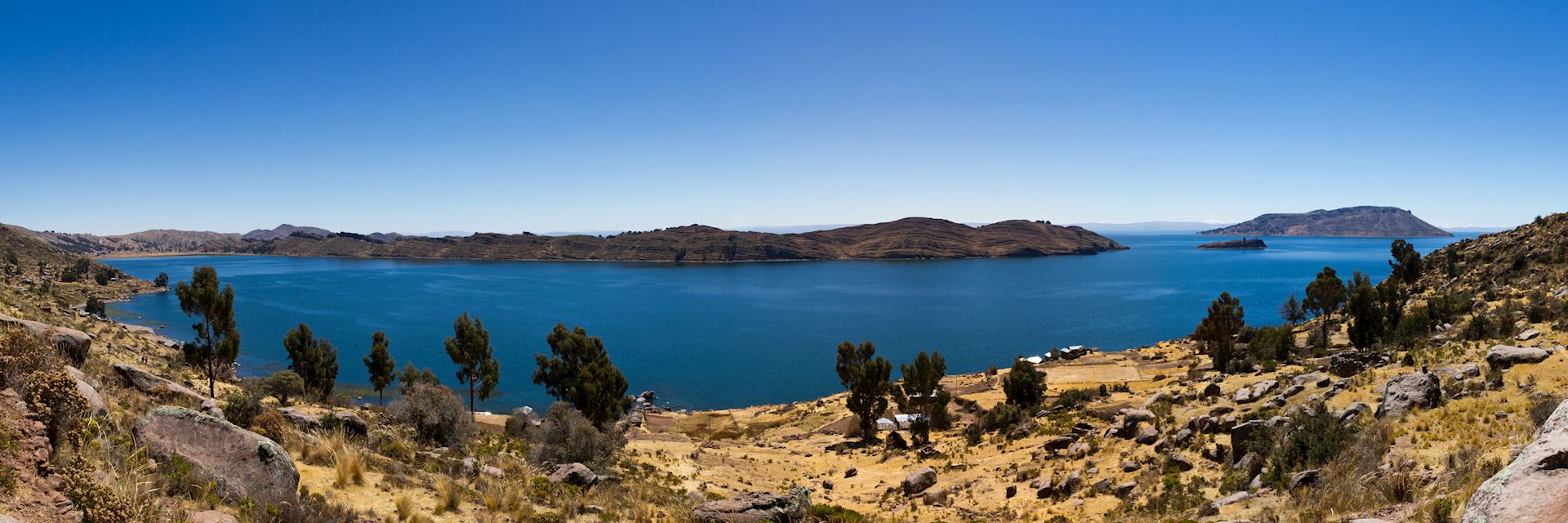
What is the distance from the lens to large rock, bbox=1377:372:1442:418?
16.7 metres

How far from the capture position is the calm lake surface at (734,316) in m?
72.4

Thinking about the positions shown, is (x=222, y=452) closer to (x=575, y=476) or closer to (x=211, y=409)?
(x=211, y=409)

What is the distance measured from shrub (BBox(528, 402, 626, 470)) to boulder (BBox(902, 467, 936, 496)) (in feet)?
35.0

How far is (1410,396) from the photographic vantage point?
16906mm

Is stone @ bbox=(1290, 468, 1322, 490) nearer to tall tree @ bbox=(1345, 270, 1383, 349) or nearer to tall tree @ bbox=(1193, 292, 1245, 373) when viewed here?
tall tree @ bbox=(1193, 292, 1245, 373)

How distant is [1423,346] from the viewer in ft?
99.3

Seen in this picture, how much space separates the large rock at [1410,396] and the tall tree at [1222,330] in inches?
1084

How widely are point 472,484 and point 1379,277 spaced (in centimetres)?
18789

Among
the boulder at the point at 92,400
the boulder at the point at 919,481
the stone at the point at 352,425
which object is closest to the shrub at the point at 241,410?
the stone at the point at 352,425

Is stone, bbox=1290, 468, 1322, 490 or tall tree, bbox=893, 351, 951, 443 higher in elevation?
stone, bbox=1290, 468, 1322, 490

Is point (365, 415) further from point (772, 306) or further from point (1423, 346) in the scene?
point (772, 306)

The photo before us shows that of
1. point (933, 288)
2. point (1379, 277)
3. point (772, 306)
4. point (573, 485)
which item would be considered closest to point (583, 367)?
point (573, 485)

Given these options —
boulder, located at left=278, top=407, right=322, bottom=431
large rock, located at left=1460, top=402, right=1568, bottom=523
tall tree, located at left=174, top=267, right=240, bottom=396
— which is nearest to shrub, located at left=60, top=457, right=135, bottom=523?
boulder, located at left=278, top=407, right=322, bottom=431

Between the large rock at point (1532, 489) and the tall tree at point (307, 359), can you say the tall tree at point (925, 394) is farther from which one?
the tall tree at point (307, 359)
